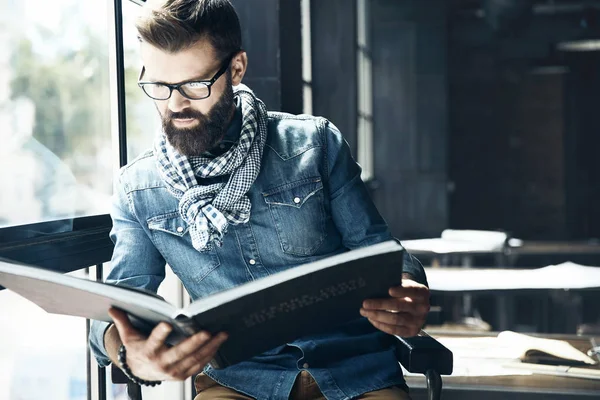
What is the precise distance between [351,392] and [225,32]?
2.51 ft

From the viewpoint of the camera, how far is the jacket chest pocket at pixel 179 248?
1.60 m

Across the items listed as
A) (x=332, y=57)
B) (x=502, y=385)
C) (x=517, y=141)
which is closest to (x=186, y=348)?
(x=502, y=385)

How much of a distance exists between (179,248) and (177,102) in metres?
0.31

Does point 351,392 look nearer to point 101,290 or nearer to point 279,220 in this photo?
point 279,220

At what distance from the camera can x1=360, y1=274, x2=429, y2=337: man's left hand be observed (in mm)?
1286

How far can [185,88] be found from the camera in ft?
4.90

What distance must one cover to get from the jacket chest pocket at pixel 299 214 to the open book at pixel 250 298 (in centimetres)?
36

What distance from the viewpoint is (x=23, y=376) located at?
1.60m

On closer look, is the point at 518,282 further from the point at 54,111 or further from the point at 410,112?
the point at 410,112

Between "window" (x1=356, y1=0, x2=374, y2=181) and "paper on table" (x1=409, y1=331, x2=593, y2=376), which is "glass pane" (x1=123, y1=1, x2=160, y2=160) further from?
"window" (x1=356, y1=0, x2=374, y2=181)

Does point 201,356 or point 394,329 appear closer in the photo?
point 201,356

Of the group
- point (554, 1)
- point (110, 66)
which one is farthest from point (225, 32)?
point (554, 1)

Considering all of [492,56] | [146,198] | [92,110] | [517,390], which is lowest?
[517,390]

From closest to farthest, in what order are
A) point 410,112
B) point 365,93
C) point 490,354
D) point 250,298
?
point 250,298 → point 490,354 → point 365,93 → point 410,112
